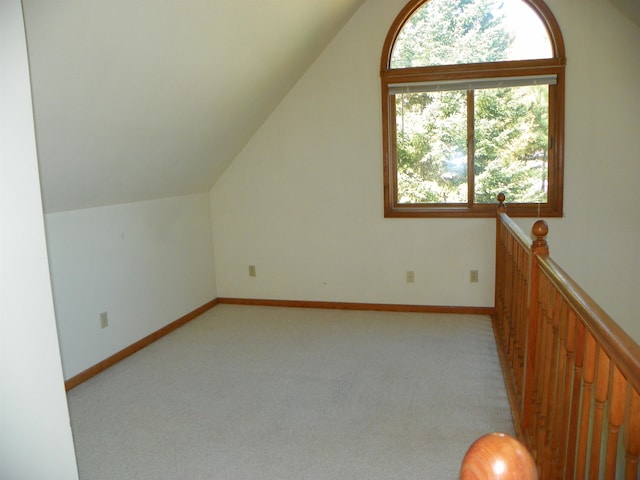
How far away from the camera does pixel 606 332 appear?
3.26ft

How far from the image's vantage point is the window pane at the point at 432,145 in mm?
3959

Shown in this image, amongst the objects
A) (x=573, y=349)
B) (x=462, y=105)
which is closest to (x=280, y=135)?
(x=462, y=105)

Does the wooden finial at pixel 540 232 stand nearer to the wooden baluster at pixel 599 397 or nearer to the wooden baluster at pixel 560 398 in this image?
the wooden baluster at pixel 560 398

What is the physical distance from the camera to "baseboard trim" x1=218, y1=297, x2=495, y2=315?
408 centimetres

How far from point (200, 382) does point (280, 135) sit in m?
2.29

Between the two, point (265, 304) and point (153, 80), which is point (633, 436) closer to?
point (153, 80)

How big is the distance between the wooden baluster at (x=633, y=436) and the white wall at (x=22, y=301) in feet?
4.94

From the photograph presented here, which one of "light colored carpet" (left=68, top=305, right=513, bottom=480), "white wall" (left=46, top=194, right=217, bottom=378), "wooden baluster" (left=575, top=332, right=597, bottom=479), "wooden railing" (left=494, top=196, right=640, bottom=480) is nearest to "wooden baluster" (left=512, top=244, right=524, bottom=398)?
"wooden railing" (left=494, top=196, right=640, bottom=480)

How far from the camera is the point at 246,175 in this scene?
14.5 feet

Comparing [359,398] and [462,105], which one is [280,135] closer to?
[462,105]

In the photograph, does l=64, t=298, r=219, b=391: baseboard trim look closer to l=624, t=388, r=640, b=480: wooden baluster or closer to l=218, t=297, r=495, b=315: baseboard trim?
l=218, t=297, r=495, b=315: baseboard trim

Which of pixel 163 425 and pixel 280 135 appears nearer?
pixel 163 425

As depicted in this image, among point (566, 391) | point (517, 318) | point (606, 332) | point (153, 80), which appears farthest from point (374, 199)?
point (606, 332)

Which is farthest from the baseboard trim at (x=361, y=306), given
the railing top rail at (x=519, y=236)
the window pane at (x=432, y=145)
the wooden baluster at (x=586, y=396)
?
the wooden baluster at (x=586, y=396)
